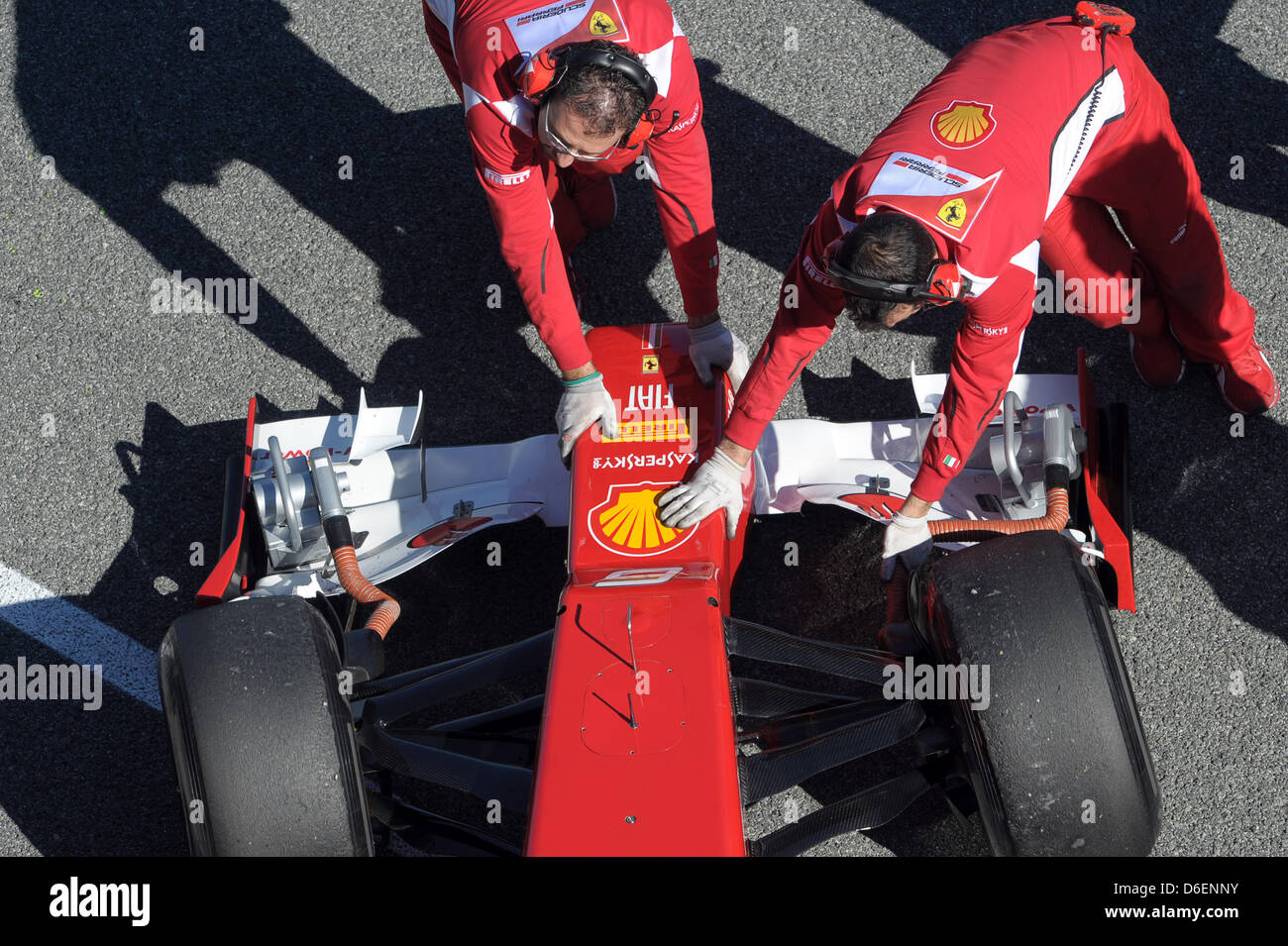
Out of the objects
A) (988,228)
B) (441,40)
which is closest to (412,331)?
(441,40)

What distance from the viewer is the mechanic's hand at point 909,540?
10.9 ft

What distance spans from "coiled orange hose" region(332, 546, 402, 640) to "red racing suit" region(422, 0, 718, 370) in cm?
A: 88

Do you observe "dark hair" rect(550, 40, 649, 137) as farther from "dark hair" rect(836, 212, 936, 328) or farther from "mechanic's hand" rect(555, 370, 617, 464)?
"mechanic's hand" rect(555, 370, 617, 464)

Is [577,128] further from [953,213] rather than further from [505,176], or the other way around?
[953,213]

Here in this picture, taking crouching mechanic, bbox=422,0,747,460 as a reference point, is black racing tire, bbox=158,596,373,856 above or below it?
below

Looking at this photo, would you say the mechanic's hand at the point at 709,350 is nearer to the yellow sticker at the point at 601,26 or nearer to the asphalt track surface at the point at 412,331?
the asphalt track surface at the point at 412,331

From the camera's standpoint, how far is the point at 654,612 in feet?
9.53

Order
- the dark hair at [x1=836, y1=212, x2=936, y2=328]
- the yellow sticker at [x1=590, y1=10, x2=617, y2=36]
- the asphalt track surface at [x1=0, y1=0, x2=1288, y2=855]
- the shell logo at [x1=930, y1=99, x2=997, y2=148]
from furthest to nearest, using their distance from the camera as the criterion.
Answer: the asphalt track surface at [x1=0, y1=0, x2=1288, y2=855] < the yellow sticker at [x1=590, y1=10, x2=617, y2=36] < the shell logo at [x1=930, y1=99, x2=997, y2=148] < the dark hair at [x1=836, y1=212, x2=936, y2=328]

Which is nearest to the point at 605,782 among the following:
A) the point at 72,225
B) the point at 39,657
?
the point at 39,657

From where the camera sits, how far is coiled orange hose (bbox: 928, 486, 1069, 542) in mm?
3256

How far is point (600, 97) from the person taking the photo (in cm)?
274

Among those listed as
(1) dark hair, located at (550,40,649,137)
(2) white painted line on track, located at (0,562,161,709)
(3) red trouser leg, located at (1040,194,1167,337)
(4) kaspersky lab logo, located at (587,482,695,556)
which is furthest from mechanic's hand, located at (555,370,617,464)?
(2) white painted line on track, located at (0,562,161,709)

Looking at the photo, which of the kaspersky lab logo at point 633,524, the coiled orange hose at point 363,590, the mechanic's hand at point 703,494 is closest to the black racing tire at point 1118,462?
the mechanic's hand at point 703,494

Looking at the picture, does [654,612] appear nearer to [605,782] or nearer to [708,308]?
[605,782]
